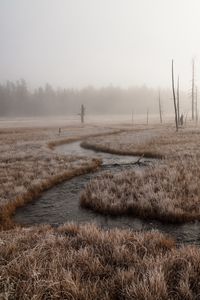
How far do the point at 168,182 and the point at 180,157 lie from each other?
22.2 ft

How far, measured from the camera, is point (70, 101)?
139750mm

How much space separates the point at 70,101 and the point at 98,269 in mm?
139574

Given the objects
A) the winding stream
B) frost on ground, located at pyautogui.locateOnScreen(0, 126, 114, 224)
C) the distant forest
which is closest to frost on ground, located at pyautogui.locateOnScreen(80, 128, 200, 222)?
the winding stream

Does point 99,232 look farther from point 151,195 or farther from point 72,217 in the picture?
point 151,195

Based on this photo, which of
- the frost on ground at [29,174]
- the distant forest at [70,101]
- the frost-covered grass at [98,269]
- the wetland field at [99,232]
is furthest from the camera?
the distant forest at [70,101]

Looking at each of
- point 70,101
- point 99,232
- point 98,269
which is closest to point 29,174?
point 99,232

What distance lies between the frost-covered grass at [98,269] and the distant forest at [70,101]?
4918 inches

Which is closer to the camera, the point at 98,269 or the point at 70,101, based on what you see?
the point at 98,269

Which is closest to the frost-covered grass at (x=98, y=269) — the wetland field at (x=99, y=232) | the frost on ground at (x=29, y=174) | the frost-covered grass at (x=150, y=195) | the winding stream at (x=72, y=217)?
the wetland field at (x=99, y=232)

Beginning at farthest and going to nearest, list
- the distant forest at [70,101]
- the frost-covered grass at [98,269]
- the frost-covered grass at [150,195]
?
1. the distant forest at [70,101]
2. the frost-covered grass at [150,195]
3. the frost-covered grass at [98,269]

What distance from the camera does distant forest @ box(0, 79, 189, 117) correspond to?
126 metres

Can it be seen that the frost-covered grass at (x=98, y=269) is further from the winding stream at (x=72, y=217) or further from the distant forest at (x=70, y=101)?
the distant forest at (x=70, y=101)

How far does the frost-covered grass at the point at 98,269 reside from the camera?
3.44 metres

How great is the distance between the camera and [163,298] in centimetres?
336
